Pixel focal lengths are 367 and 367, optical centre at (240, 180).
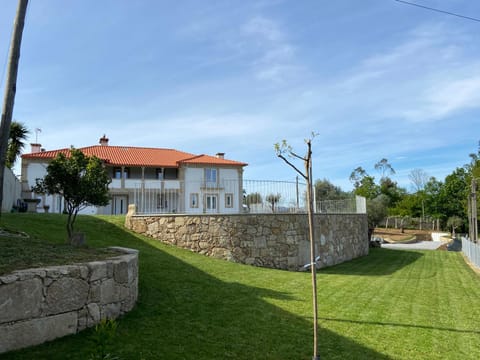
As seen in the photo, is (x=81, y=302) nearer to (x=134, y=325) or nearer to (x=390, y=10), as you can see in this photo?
(x=134, y=325)

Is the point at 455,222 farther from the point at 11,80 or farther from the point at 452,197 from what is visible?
the point at 11,80

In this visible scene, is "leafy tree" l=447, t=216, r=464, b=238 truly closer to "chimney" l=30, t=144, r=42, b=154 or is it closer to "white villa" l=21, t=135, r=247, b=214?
"white villa" l=21, t=135, r=247, b=214

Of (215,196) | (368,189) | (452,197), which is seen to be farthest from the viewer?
(368,189)

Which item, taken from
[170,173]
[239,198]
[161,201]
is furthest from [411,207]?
[161,201]

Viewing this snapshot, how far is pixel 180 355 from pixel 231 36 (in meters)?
8.18

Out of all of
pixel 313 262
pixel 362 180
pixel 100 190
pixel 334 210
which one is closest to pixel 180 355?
pixel 313 262

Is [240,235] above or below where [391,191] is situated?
below

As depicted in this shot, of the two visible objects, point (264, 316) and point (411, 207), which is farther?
point (411, 207)

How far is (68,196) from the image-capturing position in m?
7.59

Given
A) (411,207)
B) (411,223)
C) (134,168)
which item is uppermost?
(134,168)

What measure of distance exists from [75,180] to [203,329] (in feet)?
14.2

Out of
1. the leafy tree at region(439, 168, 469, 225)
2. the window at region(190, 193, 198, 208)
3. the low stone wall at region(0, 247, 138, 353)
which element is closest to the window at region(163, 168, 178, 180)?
the window at region(190, 193, 198, 208)

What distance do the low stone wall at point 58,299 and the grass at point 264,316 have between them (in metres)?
0.15

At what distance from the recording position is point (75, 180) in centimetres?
751
